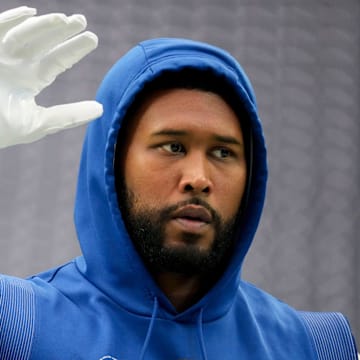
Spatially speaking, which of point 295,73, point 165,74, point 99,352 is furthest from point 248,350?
point 295,73

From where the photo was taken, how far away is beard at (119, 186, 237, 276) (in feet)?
3.92

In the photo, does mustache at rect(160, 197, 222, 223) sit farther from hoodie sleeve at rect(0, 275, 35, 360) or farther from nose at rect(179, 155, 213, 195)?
hoodie sleeve at rect(0, 275, 35, 360)

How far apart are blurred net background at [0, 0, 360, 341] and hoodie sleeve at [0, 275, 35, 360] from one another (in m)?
1.17

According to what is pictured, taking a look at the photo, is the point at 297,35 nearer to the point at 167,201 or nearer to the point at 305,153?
the point at 305,153

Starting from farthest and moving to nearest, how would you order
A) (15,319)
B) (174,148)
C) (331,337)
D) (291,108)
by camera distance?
(291,108) < (331,337) < (174,148) < (15,319)

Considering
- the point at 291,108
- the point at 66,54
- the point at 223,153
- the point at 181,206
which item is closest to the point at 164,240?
the point at 181,206

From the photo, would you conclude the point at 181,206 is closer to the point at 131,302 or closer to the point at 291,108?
the point at 131,302

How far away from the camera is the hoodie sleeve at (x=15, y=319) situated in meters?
1.10

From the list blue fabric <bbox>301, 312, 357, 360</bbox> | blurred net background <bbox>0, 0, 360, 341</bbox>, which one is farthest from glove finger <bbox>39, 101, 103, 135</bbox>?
blurred net background <bbox>0, 0, 360, 341</bbox>

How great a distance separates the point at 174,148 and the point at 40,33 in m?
0.25

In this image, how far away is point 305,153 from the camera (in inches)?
94.0

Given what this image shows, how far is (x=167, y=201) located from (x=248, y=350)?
252 mm

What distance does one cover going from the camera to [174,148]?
4.00 feet

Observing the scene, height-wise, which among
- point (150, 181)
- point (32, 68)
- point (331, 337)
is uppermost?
point (32, 68)
